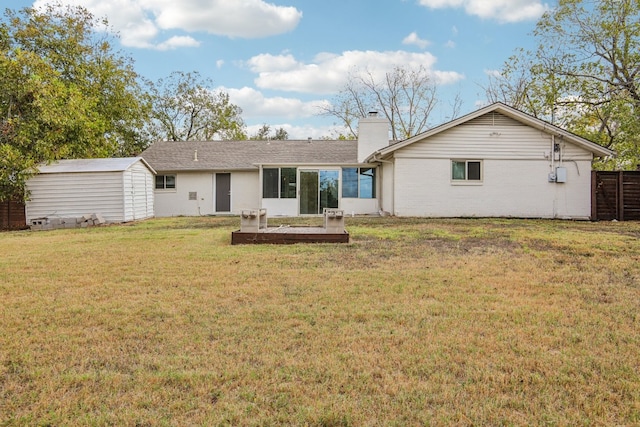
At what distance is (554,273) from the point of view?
585cm

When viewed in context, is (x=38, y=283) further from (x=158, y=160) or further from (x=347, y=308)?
(x=158, y=160)

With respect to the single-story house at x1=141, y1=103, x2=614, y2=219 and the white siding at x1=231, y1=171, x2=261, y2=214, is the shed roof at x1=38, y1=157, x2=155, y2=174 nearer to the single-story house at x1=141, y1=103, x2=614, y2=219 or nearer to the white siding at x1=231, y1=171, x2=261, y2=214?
the white siding at x1=231, y1=171, x2=261, y2=214

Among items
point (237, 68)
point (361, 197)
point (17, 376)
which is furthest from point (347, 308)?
point (237, 68)

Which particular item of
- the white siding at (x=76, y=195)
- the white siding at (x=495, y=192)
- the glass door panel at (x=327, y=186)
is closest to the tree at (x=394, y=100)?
the glass door panel at (x=327, y=186)

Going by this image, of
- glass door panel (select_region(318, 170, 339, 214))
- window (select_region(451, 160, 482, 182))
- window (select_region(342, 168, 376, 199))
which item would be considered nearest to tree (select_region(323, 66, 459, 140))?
window (select_region(342, 168, 376, 199))

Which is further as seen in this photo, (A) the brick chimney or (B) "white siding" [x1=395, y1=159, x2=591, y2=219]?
(A) the brick chimney

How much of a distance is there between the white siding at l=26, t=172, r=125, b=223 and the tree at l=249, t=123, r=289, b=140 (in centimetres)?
2626

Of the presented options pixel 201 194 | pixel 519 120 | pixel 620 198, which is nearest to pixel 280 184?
pixel 201 194

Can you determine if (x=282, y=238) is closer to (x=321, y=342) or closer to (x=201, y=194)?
(x=321, y=342)

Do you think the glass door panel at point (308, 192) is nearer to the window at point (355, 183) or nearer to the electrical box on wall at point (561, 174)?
the window at point (355, 183)

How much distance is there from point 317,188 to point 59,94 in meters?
10.2

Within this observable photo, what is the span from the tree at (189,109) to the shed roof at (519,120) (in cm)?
2202

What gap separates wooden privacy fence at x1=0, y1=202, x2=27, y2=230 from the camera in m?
15.2

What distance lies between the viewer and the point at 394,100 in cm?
3334
